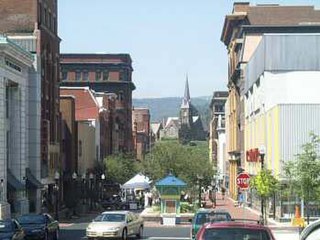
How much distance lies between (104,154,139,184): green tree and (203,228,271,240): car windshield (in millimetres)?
77623

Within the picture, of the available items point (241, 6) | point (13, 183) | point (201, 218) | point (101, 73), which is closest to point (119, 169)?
point (241, 6)

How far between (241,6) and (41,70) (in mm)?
41236

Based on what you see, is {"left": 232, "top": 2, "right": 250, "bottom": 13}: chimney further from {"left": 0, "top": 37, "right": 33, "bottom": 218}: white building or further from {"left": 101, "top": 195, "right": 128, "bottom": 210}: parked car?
{"left": 0, "top": 37, "right": 33, "bottom": 218}: white building

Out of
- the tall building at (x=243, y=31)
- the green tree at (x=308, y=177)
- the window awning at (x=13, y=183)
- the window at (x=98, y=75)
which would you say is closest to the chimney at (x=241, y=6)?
the tall building at (x=243, y=31)

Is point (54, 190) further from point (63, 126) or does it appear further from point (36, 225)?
point (36, 225)

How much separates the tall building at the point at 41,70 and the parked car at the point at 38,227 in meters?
25.5

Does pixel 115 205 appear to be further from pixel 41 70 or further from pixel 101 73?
pixel 101 73

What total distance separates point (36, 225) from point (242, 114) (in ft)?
183

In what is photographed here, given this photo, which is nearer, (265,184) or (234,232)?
(234,232)

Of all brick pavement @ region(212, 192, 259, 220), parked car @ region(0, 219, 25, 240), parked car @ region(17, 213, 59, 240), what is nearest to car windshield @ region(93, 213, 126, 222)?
parked car @ region(17, 213, 59, 240)

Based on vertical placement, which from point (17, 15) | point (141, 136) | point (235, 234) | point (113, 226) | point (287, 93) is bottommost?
point (113, 226)

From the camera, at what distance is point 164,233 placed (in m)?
45.8

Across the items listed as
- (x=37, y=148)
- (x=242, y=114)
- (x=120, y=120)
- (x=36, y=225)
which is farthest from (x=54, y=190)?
(x=120, y=120)

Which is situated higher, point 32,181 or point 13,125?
point 13,125
